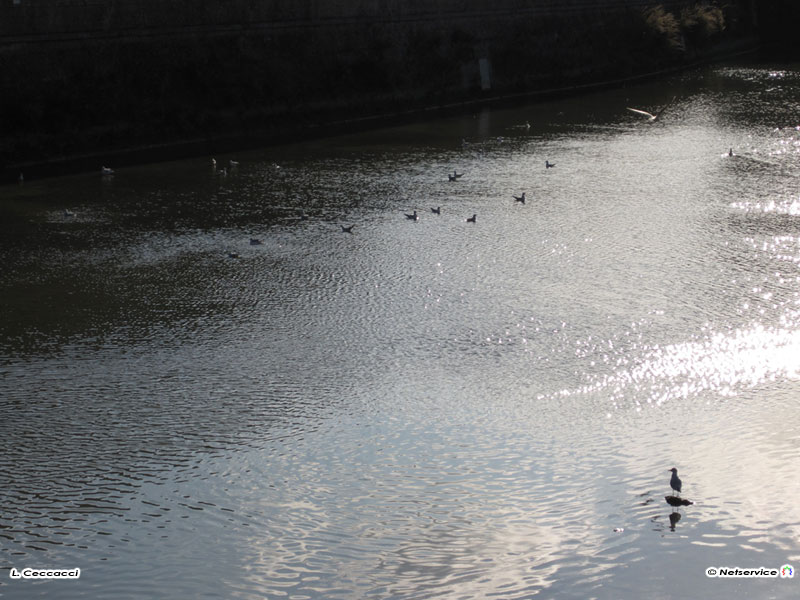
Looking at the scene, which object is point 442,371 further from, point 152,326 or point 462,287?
point 152,326

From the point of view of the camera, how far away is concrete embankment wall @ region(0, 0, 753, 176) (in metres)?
43.3

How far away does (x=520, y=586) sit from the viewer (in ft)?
48.1

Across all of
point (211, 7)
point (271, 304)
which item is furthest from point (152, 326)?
point (211, 7)

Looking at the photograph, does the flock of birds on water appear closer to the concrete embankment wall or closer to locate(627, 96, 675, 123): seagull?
locate(627, 96, 675, 123): seagull

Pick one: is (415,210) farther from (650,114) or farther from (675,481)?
(650,114)

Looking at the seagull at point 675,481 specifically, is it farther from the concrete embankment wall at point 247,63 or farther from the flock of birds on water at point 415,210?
the concrete embankment wall at point 247,63

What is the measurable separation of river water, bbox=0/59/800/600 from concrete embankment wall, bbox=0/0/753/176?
666 cm

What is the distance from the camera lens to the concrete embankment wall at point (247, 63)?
142 feet

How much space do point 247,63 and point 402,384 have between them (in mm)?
31345

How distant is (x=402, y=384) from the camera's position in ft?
71.2

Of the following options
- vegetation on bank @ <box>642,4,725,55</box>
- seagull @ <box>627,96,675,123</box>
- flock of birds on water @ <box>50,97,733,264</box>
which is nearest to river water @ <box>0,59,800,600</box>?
flock of birds on water @ <box>50,97,733,264</box>

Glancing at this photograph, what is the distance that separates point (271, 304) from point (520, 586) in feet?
45.0

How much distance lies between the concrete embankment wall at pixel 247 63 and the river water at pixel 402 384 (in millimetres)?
6659

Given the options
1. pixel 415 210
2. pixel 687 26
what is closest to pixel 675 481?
pixel 415 210
